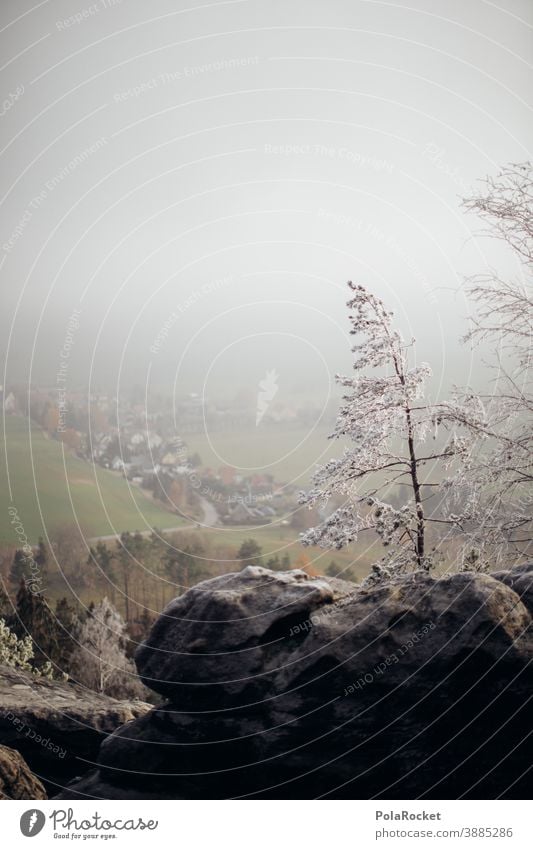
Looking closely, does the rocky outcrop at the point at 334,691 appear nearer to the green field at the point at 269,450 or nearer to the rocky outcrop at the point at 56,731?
the rocky outcrop at the point at 56,731

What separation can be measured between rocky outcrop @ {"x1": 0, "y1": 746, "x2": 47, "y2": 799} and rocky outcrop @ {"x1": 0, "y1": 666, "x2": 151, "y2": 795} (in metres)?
1.67

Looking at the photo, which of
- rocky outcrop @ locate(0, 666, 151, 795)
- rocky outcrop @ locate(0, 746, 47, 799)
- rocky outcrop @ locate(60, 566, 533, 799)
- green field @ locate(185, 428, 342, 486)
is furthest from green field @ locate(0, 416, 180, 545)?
rocky outcrop @ locate(60, 566, 533, 799)

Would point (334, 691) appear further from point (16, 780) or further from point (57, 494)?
point (57, 494)

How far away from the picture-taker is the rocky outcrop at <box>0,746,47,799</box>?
1211 cm

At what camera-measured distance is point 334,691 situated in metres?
11.4

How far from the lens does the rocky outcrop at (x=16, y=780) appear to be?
39.7 feet

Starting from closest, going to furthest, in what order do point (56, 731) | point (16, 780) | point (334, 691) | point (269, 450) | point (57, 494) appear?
point (334, 691) → point (16, 780) → point (56, 731) → point (57, 494) → point (269, 450)

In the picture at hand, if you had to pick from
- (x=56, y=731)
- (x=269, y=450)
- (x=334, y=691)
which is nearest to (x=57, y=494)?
(x=269, y=450)

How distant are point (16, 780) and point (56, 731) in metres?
2.29

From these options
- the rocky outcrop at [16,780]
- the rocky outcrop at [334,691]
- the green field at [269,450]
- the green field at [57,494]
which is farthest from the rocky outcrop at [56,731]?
the green field at [269,450]

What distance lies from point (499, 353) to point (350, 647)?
207 inches

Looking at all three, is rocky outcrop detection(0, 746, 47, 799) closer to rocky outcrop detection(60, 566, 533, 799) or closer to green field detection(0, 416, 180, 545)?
rocky outcrop detection(60, 566, 533, 799)

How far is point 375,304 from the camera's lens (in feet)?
42.9

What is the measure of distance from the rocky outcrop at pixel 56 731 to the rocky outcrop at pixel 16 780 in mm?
1672
